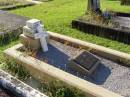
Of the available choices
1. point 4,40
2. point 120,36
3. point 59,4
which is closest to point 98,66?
point 120,36

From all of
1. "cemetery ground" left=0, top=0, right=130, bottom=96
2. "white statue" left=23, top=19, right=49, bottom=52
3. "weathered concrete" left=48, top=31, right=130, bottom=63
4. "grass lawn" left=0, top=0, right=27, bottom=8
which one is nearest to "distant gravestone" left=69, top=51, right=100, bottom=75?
"weathered concrete" left=48, top=31, right=130, bottom=63

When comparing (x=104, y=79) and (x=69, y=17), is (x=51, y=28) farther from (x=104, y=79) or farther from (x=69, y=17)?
(x=104, y=79)

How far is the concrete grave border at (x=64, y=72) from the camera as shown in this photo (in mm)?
5391

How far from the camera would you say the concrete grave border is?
5.39 meters

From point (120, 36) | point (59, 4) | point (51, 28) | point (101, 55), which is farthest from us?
point (59, 4)

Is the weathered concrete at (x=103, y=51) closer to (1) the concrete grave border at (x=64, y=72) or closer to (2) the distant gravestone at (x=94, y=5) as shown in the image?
(1) the concrete grave border at (x=64, y=72)

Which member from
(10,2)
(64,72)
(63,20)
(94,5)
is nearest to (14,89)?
(64,72)

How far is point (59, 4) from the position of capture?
599 inches

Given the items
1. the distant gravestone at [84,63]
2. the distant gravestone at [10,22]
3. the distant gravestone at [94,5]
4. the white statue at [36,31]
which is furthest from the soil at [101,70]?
the distant gravestone at [94,5]

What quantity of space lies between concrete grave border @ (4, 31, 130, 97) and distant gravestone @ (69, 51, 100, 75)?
54 centimetres

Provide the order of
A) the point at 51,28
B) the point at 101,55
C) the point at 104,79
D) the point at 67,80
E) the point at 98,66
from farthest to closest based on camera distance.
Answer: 1. the point at 51,28
2. the point at 101,55
3. the point at 98,66
4. the point at 104,79
5. the point at 67,80

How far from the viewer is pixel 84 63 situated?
6.53m

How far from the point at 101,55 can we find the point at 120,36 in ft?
6.10

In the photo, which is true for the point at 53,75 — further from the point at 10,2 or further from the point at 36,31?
the point at 10,2
